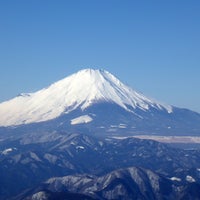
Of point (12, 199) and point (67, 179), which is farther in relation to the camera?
point (67, 179)

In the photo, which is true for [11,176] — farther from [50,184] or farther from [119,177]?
[119,177]

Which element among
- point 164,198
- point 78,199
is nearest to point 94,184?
point 164,198

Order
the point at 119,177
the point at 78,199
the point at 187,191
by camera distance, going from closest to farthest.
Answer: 1. the point at 78,199
2. the point at 187,191
3. the point at 119,177

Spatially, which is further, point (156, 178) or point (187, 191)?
point (156, 178)

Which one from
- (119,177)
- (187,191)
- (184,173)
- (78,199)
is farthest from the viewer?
(184,173)

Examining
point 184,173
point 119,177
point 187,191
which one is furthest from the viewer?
point 184,173

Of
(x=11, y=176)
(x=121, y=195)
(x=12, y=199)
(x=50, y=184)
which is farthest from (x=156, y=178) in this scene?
(x=11, y=176)

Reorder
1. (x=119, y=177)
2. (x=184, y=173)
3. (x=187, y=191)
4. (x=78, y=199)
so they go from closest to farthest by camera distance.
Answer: (x=78, y=199) → (x=187, y=191) → (x=119, y=177) → (x=184, y=173)

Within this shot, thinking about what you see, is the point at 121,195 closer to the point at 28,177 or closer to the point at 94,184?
the point at 94,184

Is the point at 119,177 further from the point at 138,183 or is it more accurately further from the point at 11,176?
the point at 11,176
